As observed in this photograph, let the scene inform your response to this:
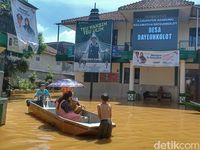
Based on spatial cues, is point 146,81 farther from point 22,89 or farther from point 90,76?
point 22,89

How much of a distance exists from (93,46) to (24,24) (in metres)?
6.91

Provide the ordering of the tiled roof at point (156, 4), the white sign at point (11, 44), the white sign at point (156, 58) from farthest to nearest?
1. the tiled roof at point (156, 4)
2. the white sign at point (156, 58)
3. the white sign at point (11, 44)

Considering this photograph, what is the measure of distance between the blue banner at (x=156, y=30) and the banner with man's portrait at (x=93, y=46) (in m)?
2.12

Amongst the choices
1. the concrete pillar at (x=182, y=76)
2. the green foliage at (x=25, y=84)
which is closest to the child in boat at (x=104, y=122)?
the concrete pillar at (x=182, y=76)

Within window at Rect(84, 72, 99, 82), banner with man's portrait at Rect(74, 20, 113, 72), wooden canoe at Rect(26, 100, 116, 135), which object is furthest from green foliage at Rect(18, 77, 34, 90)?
wooden canoe at Rect(26, 100, 116, 135)

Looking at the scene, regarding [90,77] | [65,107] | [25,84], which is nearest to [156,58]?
[90,77]

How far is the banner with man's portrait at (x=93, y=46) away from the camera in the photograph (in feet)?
87.6

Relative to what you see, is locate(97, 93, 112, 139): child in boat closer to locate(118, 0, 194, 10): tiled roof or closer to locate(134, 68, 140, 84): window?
locate(118, 0, 194, 10): tiled roof

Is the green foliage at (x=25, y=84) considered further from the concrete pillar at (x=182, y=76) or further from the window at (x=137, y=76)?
the concrete pillar at (x=182, y=76)

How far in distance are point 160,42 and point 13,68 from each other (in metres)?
11.3

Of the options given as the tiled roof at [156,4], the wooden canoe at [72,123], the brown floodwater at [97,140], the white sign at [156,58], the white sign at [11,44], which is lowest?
the brown floodwater at [97,140]

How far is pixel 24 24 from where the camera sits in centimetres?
2184

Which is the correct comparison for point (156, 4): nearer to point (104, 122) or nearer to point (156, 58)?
point (156, 58)

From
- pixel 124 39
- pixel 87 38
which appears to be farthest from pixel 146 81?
pixel 87 38
